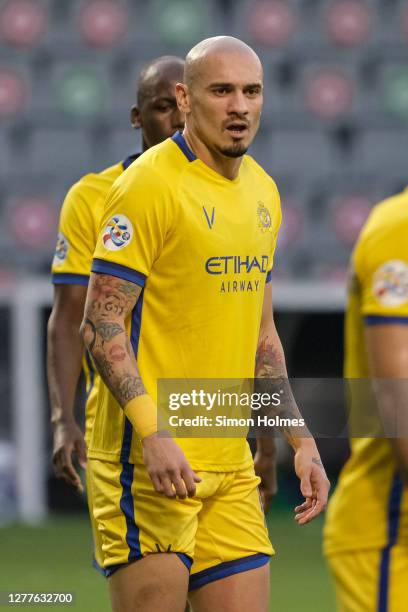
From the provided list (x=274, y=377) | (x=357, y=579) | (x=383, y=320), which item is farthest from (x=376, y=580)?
(x=274, y=377)

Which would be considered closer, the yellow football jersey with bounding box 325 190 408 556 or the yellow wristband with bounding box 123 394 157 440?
the yellow football jersey with bounding box 325 190 408 556

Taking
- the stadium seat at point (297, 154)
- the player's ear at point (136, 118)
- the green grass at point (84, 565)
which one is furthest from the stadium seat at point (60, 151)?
the player's ear at point (136, 118)

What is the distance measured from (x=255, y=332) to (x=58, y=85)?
371 inches

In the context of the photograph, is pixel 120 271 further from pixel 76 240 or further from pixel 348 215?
pixel 348 215

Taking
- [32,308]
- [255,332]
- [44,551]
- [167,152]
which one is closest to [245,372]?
[255,332]

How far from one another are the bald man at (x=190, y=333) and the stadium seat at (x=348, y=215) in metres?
8.87

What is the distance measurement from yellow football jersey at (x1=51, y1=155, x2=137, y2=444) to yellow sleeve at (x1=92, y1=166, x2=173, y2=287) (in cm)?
110

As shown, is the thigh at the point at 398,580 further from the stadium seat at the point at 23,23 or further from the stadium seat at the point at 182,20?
the stadium seat at the point at 23,23

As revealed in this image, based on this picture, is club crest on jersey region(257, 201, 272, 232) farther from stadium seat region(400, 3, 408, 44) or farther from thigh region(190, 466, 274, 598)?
stadium seat region(400, 3, 408, 44)

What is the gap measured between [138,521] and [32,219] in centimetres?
896

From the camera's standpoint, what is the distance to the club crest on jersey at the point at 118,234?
9.95 ft

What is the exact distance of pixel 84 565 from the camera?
322 inches

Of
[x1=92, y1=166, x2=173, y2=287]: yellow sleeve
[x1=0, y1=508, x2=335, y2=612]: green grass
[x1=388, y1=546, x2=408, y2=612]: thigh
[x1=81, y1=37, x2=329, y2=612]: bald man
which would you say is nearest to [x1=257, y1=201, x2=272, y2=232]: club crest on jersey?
[x1=81, y1=37, x2=329, y2=612]: bald man

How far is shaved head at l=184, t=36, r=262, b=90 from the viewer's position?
314 centimetres
